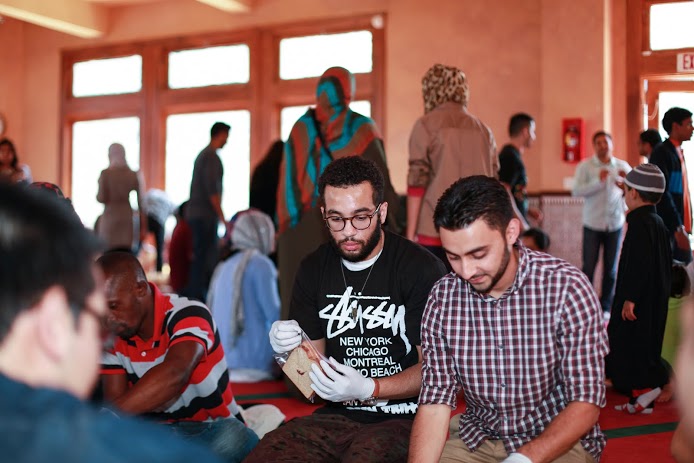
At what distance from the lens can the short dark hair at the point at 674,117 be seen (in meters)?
4.47

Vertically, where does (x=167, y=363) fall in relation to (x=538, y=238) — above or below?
below

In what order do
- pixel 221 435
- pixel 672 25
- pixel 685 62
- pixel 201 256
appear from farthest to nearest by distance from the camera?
1. pixel 672 25
2. pixel 685 62
3. pixel 201 256
4. pixel 221 435

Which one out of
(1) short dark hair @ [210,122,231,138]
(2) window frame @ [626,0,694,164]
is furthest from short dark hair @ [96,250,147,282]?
(2) window frame @ [626,0,694,164]

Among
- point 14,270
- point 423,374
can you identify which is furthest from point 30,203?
point 423,374

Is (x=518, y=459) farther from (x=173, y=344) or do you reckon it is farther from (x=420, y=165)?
(x=420, y=165)

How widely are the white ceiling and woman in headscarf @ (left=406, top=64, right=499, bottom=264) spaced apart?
5719 millimetres

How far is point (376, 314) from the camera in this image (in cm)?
233

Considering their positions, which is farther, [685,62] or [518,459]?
[685,62]

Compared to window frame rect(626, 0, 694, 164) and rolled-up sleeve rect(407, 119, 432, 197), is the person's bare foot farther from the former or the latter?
window frame rect(626, 0, 694, 164)

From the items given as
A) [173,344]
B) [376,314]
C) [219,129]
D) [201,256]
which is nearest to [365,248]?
[376,314]

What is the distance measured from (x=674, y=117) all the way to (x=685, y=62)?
3.60 m

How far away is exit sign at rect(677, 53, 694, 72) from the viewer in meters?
7.63

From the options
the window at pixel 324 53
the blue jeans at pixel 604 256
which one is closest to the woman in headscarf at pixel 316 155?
the blue jeans at pixel 604 256

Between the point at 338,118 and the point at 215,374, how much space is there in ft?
5.67
